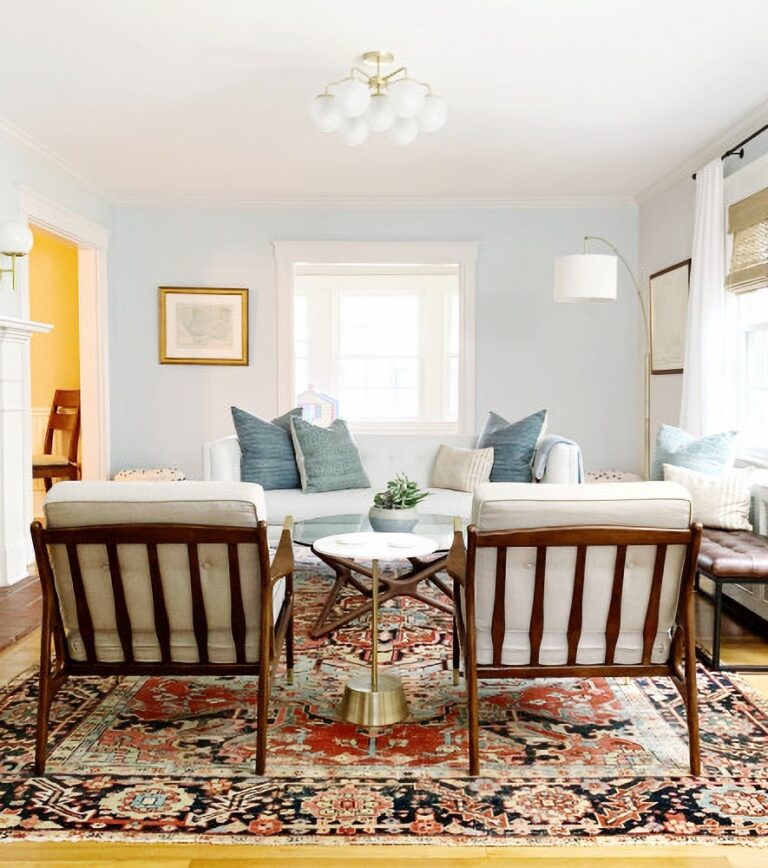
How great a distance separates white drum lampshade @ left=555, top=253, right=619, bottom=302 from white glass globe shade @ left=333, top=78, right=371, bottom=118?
228 centimetres

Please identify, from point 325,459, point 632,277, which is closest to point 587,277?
point 632,277

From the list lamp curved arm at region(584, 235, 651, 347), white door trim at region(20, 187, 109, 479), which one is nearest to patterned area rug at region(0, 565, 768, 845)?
lamp curved arm at region(584, 235, 651, 347)

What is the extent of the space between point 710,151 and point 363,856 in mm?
4692

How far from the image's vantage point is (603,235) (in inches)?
269

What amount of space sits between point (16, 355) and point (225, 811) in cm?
348

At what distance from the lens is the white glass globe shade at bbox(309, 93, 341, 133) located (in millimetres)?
3709

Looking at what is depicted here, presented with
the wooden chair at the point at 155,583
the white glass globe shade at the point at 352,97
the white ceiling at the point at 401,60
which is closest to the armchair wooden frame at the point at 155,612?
the wooden chair at the point at 155,583

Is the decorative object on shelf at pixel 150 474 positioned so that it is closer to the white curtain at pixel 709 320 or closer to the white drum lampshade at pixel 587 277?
the white drum lampshade at pixel 587 277

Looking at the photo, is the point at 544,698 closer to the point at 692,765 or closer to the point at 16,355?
the point at 692,765

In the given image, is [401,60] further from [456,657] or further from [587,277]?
[456,657]

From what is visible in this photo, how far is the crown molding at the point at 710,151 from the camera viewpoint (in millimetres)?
4602

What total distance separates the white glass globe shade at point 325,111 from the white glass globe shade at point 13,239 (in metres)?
1.92

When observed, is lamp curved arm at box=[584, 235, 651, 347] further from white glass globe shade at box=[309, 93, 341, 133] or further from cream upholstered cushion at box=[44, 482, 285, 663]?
cream upholstered cushion at box=[44, 482, 285, 663]

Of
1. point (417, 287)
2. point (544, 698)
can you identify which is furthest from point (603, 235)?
point (544, 698)
